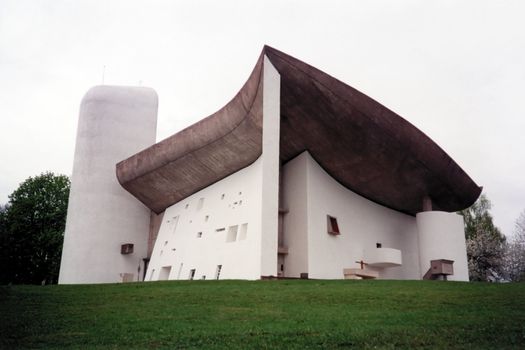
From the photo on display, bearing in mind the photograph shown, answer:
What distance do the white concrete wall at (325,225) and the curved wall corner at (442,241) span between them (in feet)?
6.08

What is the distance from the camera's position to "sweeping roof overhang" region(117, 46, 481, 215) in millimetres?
19172

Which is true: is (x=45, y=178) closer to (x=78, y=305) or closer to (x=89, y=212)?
(x=89, y=212)

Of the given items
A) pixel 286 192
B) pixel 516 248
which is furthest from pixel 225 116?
pixel 516 248

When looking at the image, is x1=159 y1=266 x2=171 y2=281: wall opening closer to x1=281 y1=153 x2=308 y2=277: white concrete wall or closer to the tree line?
Answer: x1=281 y1=153 x2=308 y2=277: white concrete wall

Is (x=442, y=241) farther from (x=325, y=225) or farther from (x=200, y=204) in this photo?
(x=200, y=204)

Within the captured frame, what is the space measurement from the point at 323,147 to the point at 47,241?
23014 millimetres

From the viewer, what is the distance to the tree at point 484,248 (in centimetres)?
3812

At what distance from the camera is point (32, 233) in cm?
3591

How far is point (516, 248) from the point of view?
1483 inches

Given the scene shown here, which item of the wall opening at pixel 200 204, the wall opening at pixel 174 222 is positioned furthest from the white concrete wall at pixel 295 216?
the wall opening at pixel 174 222

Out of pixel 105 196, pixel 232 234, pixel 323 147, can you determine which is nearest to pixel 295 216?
pixel 232 234

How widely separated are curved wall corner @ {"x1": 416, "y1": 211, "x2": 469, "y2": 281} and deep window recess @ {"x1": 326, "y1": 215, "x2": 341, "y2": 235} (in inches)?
195

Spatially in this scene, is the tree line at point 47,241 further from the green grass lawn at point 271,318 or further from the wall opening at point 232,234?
the green grass lawn at point 271,318

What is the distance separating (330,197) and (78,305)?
13582mm
